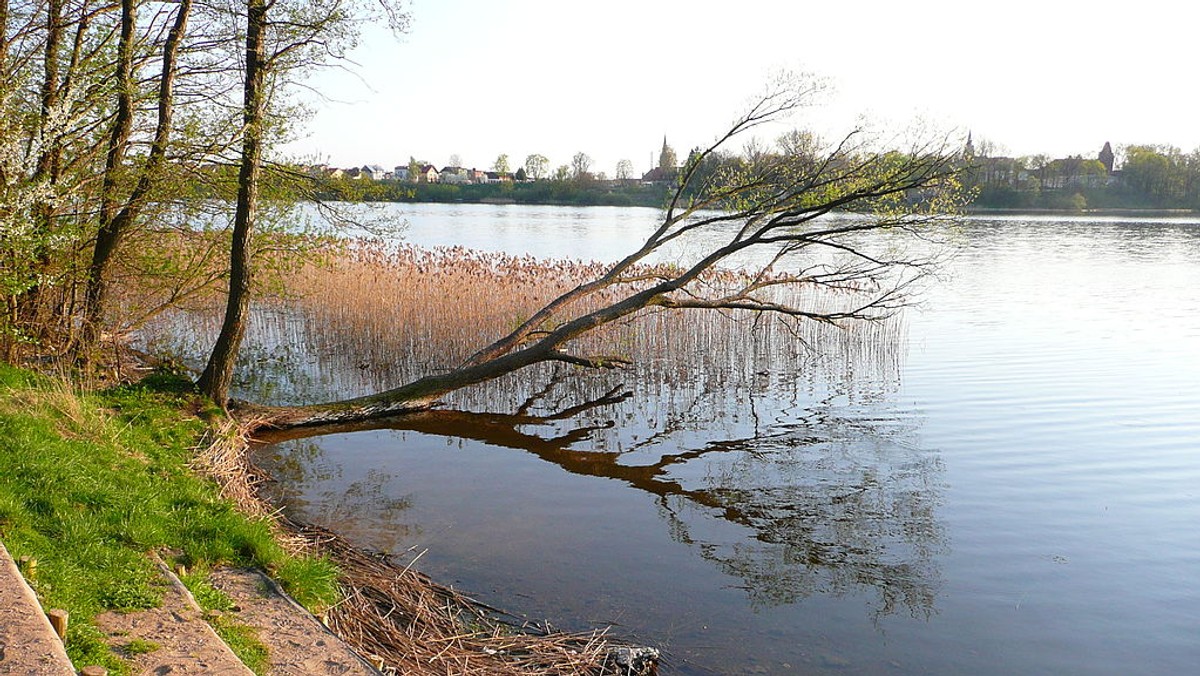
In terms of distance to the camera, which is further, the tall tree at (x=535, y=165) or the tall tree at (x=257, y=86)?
the tall tree at (x=535, y=165)

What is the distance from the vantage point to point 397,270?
18.3m

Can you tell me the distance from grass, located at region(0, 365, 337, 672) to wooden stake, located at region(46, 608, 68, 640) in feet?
0.27

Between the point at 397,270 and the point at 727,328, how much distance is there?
6969 millimetres

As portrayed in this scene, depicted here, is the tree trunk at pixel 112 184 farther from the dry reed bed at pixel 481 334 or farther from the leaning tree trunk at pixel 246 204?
the dry reed bed at pixel 481 334

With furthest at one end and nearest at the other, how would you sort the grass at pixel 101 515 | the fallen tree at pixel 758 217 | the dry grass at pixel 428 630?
the fallen tree at pixel 758 217
the dry grass at pixel 428 630
the grass at pixel 101 515

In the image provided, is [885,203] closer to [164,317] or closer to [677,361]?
[677,361]

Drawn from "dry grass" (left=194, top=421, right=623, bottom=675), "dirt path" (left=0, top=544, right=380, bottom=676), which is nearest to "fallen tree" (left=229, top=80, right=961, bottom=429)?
"dry grass" (left=194, top=421, right=623, bottom=675)

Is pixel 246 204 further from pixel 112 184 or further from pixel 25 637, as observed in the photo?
pixel 25 637

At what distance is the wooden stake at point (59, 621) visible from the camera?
12.4 feet

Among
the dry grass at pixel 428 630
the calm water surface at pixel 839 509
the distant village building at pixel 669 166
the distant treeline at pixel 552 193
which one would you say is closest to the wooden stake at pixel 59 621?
the dry grass at pixel 428 630

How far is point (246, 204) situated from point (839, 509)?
23.9 feet

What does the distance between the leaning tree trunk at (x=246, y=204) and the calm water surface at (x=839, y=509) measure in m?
1.16

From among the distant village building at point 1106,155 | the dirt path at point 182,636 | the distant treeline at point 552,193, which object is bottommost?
the dirt path at point 182,636

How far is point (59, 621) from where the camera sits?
12.5 ft
